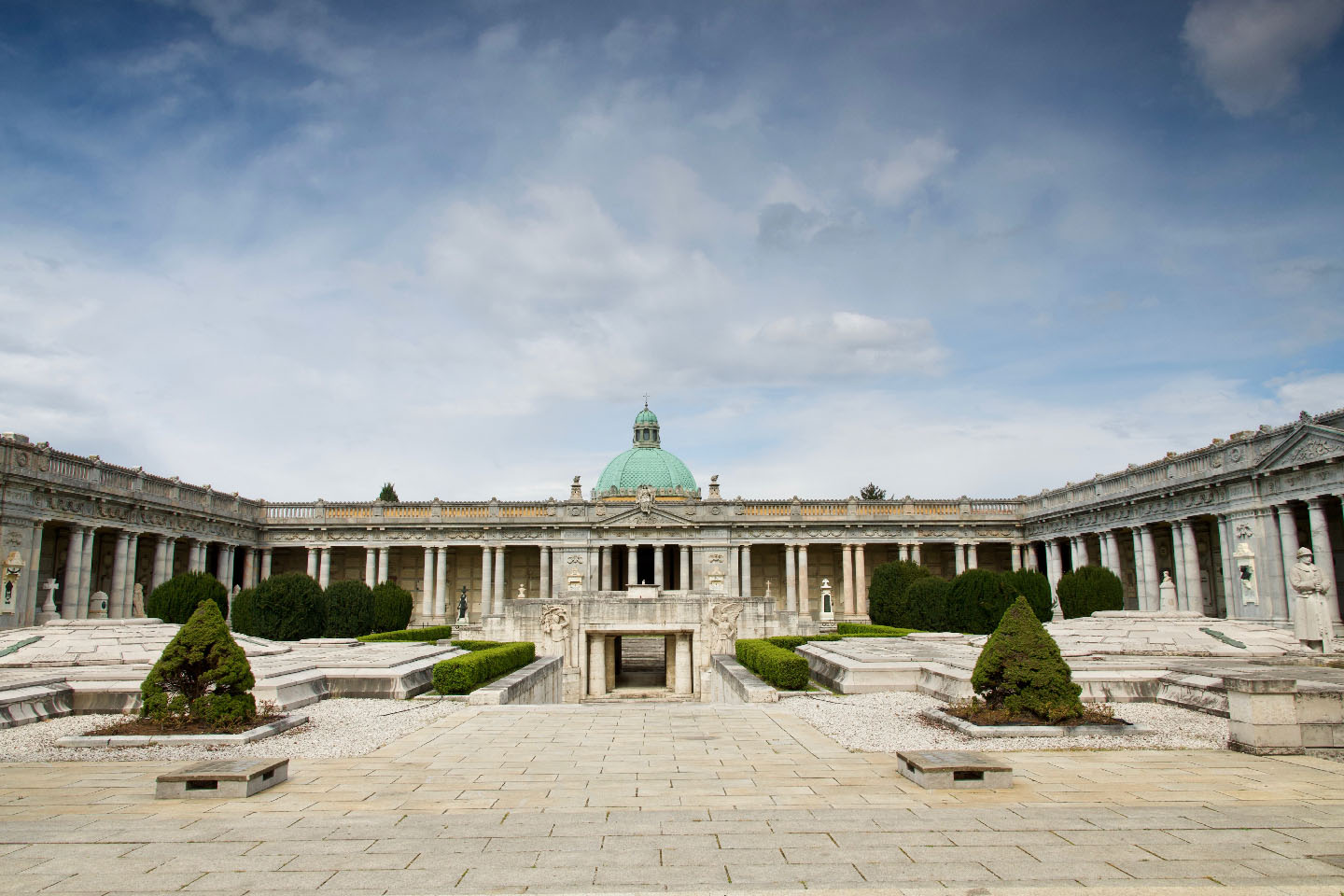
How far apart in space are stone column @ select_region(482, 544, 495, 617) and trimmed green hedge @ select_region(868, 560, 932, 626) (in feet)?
85.6

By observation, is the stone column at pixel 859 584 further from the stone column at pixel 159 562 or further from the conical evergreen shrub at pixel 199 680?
the conical evergreen shrub at pixel 199 680

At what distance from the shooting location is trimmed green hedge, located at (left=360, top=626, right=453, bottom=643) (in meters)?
34.7

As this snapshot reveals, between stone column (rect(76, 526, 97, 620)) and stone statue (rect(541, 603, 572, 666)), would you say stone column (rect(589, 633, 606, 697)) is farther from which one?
stone column (rect(76, 526, 97, 620))

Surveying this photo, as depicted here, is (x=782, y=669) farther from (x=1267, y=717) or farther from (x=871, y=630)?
(x=871, y=630)

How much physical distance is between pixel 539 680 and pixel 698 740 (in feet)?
46.3

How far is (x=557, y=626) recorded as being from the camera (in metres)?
34.9

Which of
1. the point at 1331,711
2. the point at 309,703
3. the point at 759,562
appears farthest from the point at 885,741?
the point at 759,562

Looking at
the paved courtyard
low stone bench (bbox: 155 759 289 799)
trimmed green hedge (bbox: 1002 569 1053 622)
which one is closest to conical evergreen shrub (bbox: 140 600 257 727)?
the paved courtyard

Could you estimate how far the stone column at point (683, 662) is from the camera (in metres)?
35.8

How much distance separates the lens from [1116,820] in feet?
27.9

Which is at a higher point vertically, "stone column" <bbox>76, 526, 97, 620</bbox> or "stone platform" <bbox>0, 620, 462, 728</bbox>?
"stone column" <bbox>76, 526, 97, 620</bbox>

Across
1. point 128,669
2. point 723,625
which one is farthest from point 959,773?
point 723,625

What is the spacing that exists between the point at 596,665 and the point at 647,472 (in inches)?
1409

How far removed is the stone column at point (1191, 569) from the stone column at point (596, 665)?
26893 millimetres
